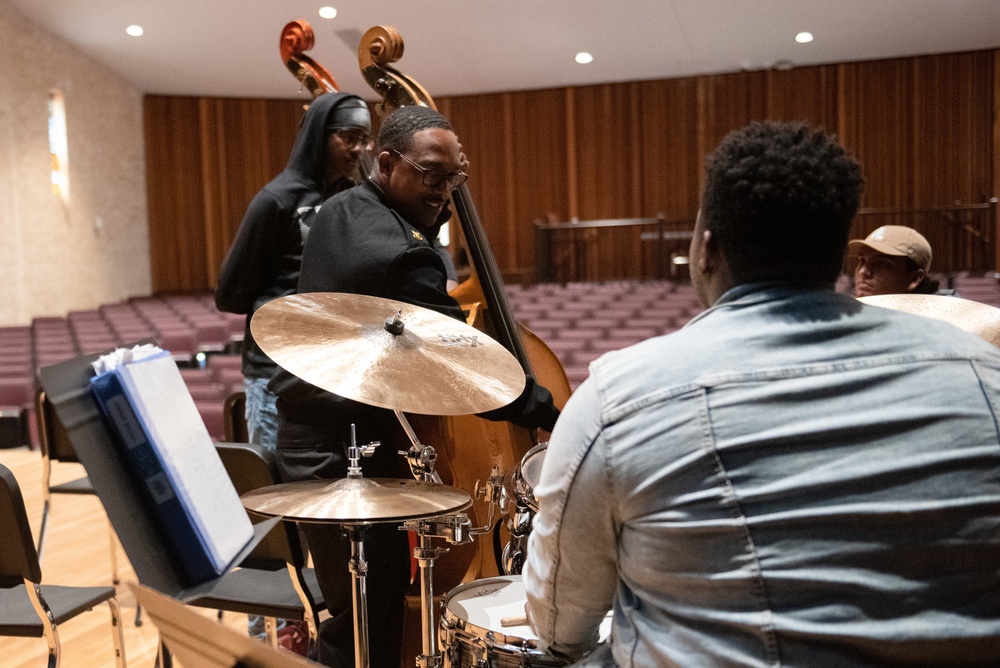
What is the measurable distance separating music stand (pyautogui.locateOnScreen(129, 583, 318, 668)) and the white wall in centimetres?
1245

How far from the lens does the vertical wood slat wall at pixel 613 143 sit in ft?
46.2

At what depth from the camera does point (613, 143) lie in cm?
1532

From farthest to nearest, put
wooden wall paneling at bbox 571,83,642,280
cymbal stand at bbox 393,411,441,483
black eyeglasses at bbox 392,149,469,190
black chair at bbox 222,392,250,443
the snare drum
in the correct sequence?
wooden wall paneling at bbox 571,83,642,280 < black chair at bbox 222,392,250,443 < black eyeglasses at bbox 392,149,469,190 < cymbal stand at bbox 393,411,441,483 < the snare drum

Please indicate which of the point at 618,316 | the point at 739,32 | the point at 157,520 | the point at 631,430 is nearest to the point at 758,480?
the point at 631,430

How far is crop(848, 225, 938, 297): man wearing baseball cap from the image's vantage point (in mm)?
3254

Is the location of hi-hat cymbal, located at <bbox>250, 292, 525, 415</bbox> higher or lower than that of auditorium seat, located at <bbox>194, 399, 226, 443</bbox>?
higher

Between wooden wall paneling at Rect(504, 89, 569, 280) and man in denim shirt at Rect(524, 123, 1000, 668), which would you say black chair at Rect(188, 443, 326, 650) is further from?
wooden wall paneling at Rect(504, 89, 569, 280)

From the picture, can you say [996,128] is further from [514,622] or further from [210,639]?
[210,639]

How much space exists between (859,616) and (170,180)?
1568cm

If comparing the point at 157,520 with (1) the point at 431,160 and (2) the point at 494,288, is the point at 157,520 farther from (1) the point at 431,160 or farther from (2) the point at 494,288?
(2) the point at 494,288

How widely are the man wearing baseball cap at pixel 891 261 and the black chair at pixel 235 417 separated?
221cm

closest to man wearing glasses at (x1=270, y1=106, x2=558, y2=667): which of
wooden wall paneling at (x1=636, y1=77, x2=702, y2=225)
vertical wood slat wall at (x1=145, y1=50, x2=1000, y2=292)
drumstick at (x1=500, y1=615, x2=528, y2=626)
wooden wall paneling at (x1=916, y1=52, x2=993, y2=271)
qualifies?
drumstick at (x1=500, y1=615, x2=528, y2=626)

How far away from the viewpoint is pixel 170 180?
15375 mm

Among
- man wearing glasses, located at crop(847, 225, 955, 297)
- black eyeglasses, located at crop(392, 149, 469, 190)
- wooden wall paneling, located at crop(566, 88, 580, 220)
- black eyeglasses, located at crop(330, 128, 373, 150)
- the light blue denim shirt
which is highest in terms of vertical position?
wooden wall paneling, located at crop(566, 88, 580, 220)
